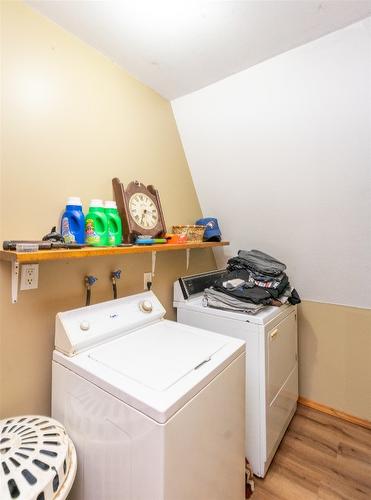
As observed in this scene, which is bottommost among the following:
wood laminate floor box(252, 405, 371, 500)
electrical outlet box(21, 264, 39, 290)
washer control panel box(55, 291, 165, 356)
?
wood laminate floor box(252, 405, 371, 500)

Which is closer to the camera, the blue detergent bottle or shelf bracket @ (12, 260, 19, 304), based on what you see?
shelf bracket @ (12, 260, 19, 304)

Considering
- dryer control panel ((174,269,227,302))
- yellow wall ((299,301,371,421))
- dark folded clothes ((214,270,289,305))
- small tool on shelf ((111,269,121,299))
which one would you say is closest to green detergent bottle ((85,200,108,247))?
small tool on shelf ((111,269,121,299))

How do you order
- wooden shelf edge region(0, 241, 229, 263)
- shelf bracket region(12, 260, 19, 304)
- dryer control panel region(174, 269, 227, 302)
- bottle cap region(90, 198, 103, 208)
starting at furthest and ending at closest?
dryer control panel region(174, 269, 227, 302) → bottle cap region(90, 198, 103, 208) → shelf bracket region(12, 260, 19, 304) → wooden shelf edge region(0, 241, 229, 263)

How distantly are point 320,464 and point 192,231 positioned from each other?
1.74 m

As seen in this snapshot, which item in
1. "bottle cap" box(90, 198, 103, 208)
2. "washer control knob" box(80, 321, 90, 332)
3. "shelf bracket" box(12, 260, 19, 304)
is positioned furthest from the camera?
"bottle cap" box(90, 198, 103, 208)

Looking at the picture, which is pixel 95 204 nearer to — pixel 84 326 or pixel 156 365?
pixel 84 326

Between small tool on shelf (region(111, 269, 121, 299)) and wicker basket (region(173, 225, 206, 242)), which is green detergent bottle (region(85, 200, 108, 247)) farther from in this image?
wicker basket (region(173, 225, 206, 242))

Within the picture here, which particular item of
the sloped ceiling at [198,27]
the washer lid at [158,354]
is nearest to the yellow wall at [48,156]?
the sloped ceiling at [198,27]

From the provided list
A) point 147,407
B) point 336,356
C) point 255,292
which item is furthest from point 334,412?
point 147,407

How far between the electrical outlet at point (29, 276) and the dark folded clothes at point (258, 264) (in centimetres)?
138

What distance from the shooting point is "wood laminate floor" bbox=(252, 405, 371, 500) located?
1.50 metres

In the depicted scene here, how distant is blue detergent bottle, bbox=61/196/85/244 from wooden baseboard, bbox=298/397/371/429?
228cm

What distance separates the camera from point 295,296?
1958 millimetres

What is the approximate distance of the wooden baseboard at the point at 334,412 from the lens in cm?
202
